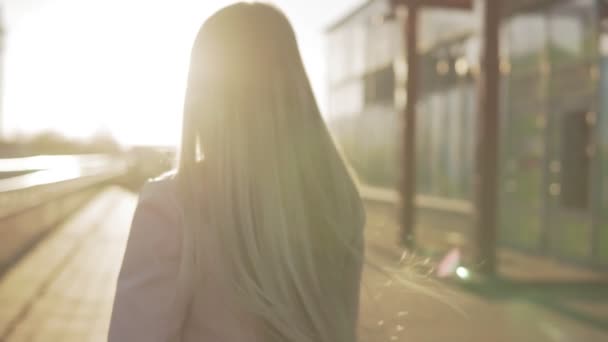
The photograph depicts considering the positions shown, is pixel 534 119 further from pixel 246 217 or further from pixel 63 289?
pixel 246 217

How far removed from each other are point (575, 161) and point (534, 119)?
1.44 metres

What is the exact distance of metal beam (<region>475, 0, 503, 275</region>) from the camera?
9812 mm

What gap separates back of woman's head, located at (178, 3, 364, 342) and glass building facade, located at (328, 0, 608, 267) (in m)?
8.42

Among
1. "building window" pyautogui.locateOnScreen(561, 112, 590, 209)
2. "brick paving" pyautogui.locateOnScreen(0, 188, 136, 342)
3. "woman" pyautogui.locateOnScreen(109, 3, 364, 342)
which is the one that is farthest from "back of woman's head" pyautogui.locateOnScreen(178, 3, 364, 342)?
"building window" pyautogui.locateOnScreen(561, 112, 590, 209)

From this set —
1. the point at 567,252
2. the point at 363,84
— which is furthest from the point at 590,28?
the point at 363,84

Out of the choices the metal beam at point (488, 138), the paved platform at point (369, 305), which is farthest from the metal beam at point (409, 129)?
the paved platform at point (369, 305)

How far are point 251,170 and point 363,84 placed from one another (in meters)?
23.5

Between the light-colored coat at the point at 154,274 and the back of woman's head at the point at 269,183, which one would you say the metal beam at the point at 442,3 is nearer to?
the back of woman's head at the point at 269,183

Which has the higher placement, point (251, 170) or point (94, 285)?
point (251, 170)

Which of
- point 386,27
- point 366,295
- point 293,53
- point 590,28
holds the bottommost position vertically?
point 366,295

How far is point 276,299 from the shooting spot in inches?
60.9

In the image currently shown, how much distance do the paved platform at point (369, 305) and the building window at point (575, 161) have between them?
4.15m

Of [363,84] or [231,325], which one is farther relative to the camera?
[363,84]

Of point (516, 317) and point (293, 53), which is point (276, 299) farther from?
point (516, 317)
